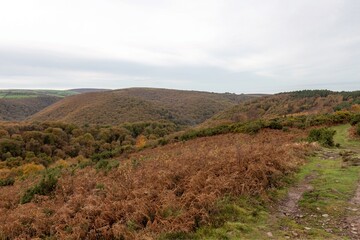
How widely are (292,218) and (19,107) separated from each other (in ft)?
543

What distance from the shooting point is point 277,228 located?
527 cm

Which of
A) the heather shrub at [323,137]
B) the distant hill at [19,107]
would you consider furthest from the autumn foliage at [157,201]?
the distant hill at [19,107]

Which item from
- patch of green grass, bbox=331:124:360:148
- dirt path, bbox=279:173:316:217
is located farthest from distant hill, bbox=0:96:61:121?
dirt path, bbox=279:173:316:217

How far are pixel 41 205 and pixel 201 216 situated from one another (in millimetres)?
6233

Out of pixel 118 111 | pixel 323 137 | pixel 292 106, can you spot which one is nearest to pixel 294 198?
pixel 323 137

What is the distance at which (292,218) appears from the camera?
577 cm

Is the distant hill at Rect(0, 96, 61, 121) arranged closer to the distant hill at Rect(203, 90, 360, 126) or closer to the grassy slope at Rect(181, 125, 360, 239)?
the distant hill at Rect(203, 90, 360, 126)

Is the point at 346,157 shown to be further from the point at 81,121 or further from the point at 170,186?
the point at 81,121

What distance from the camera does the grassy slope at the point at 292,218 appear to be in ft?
16.4

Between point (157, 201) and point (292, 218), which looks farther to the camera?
point (157, 201)

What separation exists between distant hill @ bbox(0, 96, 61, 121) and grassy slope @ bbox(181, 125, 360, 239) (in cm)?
14196

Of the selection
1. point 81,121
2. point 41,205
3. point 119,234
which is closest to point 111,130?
point 81,121

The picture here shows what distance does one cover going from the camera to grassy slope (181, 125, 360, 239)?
500 centimetres

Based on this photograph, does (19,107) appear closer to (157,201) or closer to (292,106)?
(292,106)
